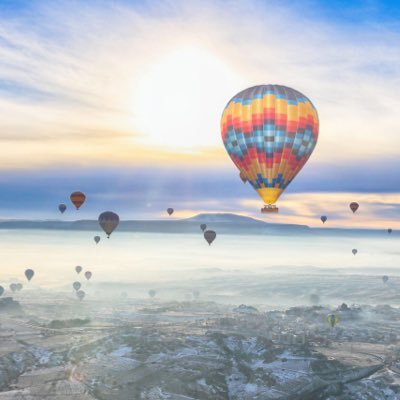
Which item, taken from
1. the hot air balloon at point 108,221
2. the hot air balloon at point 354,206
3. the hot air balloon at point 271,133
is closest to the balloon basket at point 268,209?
the hot air balloon at point 271,133

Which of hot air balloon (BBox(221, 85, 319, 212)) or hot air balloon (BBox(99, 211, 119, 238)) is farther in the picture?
hot air balloon (BBox(99, 211, 119, 238))

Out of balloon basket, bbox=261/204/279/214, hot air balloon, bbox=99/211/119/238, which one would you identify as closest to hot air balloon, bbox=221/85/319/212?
balloon basket, bbox=261/204/279/214

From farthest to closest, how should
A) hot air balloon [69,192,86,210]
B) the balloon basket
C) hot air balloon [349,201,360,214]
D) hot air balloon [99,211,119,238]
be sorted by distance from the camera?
hot air balloon [349,201,360,214], hot air balloon [99,211,119,238], hot air balloon [69,192,86,210], the balloon basket

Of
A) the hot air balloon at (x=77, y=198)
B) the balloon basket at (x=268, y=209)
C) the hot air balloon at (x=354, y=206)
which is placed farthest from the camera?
the hot air balloon at (x=354, y=206)

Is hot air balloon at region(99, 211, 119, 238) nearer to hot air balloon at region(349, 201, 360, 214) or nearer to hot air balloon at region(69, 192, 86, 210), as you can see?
hot air balloon at region(69, 192, 86, 210)

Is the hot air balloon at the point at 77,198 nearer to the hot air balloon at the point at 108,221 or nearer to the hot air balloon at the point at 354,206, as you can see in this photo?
the hot air balloon at the point at 108,221
